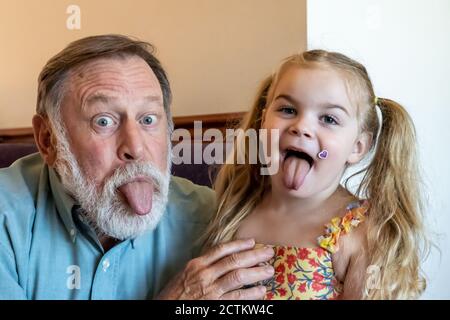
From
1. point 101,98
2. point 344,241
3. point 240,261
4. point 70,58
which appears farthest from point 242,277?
point 70,58

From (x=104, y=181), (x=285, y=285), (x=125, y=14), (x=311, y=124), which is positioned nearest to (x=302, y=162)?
(x=311, y=124)

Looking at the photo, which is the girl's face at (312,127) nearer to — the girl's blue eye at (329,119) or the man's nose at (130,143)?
the girl's blue eye at (329,119)

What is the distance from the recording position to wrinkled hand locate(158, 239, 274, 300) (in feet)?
2.68

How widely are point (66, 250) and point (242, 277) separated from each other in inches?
12.6

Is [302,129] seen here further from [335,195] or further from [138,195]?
[138,195]

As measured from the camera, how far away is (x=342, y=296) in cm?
80

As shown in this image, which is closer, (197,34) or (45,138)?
(45,138)

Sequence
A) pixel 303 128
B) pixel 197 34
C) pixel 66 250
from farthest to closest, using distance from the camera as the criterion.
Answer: pixel 197 34
pixel 66 250
pixel 303 128

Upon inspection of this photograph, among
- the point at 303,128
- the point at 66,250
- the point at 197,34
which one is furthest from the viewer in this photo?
the point at 197,34

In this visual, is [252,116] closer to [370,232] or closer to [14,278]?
[370,232]

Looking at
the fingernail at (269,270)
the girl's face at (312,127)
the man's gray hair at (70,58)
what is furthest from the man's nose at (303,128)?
the man's gray hair at (70,58)

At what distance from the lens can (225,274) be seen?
832 millimetres

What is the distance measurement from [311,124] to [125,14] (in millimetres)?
910

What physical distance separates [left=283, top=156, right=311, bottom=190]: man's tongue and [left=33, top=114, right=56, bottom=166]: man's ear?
0.43 metres
